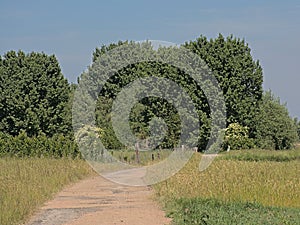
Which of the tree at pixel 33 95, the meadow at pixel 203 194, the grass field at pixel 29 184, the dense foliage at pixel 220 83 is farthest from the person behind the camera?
the tree at pixel 33 95

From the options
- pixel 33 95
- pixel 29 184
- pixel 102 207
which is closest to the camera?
pixel 102 207

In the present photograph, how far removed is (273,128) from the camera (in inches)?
1918

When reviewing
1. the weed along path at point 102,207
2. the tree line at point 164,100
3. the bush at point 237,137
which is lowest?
the weed along path at point 102,207

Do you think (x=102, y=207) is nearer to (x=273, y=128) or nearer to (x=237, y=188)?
(x=237, y=188)

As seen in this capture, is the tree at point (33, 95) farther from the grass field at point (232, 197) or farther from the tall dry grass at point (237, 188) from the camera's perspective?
the tall dry grass at point (237, 188)

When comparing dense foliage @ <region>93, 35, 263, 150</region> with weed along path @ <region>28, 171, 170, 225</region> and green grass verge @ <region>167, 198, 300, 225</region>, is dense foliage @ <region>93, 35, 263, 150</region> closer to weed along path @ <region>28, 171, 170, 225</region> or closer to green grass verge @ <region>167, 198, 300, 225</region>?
weed along path @ <region>28, 171, 170, 225</region>

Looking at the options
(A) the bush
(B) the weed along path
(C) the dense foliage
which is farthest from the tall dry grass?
(A) the bush

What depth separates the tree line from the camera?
151ft

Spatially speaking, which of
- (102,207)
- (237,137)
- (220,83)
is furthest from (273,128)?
(102,207)

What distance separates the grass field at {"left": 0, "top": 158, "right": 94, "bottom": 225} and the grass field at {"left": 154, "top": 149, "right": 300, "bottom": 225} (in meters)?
3.12

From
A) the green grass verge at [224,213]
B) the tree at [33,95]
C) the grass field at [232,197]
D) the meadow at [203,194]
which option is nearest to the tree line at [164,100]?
the tree at [33,95]

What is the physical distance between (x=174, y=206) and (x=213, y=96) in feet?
112

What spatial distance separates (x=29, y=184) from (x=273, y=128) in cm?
3584

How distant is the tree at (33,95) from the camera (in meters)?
47.1
